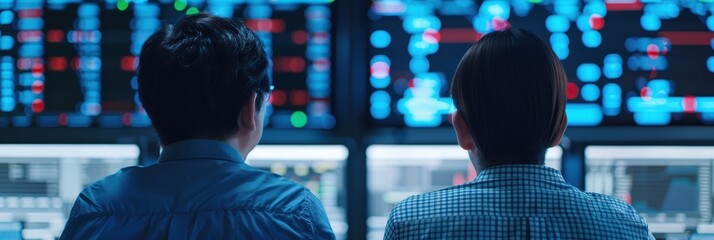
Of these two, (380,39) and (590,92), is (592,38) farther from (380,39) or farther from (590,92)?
(380,39)

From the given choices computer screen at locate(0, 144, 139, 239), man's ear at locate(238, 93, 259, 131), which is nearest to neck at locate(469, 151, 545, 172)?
man's ear at locate(238, 93, 259, 131)

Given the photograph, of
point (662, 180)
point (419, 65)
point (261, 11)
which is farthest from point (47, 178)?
point (662, 180)

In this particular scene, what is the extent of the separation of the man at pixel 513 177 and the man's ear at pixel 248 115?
218mm

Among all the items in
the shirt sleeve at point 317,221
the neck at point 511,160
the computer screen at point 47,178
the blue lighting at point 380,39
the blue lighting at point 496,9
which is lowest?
the computer screen at point 47,178

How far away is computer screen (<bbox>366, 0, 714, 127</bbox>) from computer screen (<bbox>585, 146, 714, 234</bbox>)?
0.23 ft

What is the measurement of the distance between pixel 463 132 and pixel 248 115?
0.92ft

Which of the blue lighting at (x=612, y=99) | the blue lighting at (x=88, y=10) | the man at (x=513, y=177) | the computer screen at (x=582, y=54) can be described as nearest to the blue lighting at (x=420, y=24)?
the computer screen at (x=582, y=54)

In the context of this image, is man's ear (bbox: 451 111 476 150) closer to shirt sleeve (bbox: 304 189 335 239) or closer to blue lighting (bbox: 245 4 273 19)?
shirt sleeve (bbox: 304 189 335 239)

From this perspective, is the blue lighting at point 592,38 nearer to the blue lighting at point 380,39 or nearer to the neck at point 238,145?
the blue lighting at point 380,39

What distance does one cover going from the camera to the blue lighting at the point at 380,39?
1.50 m

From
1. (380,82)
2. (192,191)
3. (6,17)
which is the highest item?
(6,17)

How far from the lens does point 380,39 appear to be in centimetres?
150

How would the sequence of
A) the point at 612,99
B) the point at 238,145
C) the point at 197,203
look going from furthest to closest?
Result: the point at 612,99, the point at 238,145, the point at 197,203

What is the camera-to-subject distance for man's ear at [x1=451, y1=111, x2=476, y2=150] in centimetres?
99
